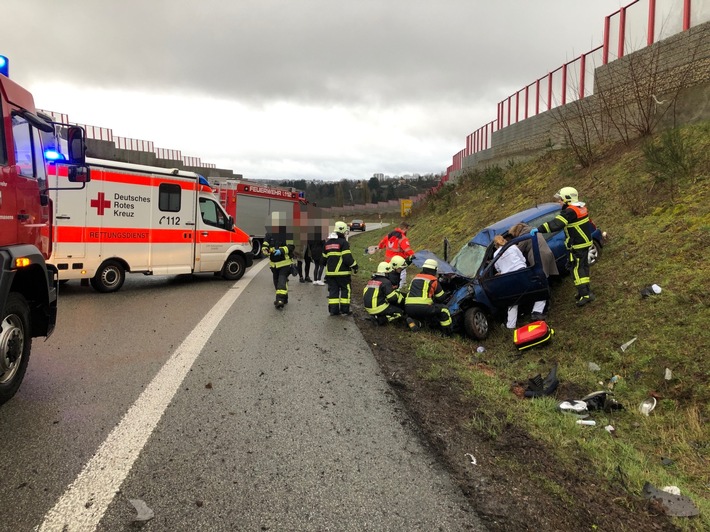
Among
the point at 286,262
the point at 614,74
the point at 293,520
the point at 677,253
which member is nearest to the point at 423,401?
the point at 293,520

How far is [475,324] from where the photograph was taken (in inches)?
257

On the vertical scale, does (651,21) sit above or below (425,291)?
above

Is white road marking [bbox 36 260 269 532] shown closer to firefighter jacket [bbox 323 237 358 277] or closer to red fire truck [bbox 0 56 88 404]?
red fire truck [bbox 0 56 88 404]

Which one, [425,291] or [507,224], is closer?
[425,291]

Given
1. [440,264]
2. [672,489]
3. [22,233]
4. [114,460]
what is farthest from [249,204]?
[672,489]

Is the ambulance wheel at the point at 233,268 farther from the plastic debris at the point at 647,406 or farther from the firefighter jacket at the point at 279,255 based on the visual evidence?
the plastic debris at the point at 647,406

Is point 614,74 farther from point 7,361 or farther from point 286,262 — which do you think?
point 7,361

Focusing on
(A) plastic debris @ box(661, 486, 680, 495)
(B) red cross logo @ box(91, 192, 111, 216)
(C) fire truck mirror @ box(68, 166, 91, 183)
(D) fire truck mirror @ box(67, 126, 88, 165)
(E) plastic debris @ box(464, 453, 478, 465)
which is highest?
(D) fire truck mirror @ box(67, 126, 88, 165)

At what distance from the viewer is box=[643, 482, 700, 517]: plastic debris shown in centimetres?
263

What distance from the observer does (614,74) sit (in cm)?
1305

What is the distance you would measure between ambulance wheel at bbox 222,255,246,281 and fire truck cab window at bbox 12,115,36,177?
26.6ft

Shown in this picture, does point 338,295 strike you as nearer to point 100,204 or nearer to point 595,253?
point 595,253

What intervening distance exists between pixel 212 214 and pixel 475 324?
7.77 m

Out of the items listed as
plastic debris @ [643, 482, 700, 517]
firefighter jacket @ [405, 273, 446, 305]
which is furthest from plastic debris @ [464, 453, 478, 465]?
firefighter jacket @ [405, 273, 446, 305]
